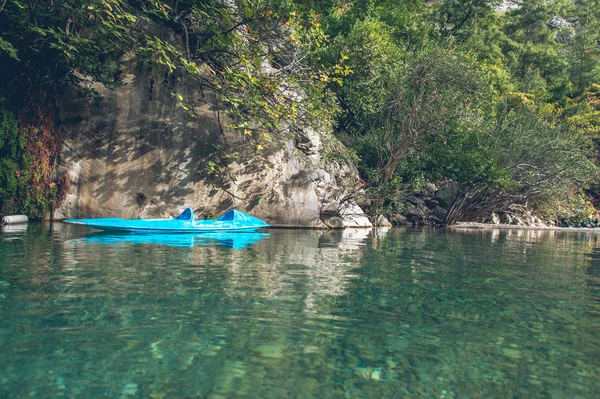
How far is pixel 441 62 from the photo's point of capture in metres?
19.0

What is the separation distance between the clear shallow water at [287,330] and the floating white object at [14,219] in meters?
6.83

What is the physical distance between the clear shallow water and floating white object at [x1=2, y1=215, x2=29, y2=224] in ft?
22.4

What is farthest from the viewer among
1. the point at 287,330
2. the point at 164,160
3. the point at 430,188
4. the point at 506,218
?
the point at 506,218

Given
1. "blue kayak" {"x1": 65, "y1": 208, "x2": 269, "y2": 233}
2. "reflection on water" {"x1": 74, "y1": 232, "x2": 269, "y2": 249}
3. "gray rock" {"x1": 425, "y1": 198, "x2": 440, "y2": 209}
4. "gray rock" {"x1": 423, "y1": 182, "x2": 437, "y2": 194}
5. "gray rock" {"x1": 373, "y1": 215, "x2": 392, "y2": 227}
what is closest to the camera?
"reflection on water" {"x1": 74, "y1": 232, "x2": 269, "y2": 249}

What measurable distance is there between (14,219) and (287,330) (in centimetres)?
1175

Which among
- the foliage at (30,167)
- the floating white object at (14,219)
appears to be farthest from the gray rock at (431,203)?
the floating white object at (14,219)

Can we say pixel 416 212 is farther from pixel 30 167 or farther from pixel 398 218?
pixel 30 167

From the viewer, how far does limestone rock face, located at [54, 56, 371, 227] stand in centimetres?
1395

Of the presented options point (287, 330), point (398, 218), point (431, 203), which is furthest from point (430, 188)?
point (287, 330)

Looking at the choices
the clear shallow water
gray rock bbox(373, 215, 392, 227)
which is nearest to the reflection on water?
the clear shallow water

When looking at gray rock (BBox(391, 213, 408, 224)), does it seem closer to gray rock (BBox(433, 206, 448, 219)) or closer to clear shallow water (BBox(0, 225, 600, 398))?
gray rock (BBox(433, 206, 448, 219))

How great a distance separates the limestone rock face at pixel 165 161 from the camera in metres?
14.0

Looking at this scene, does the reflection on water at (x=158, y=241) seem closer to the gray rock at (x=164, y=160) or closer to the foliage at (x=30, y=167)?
the gray rock at (x=164, y=160)

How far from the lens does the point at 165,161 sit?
14344 millimetres
